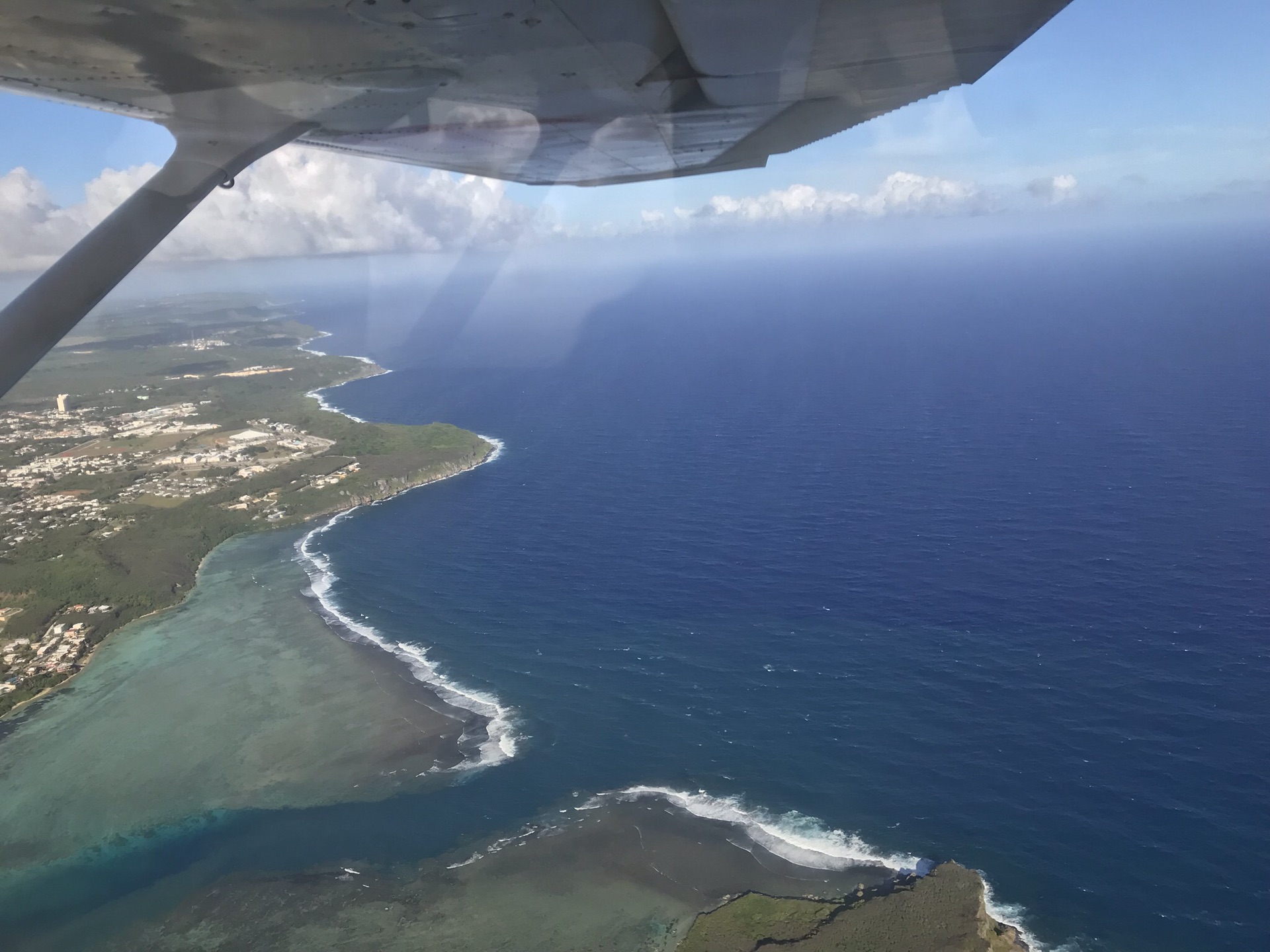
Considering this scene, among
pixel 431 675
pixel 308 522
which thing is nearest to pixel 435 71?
pixel 431 675

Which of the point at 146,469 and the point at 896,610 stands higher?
the point at 146,469

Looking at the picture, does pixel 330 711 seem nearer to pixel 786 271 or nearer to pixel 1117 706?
pixel 1117 706

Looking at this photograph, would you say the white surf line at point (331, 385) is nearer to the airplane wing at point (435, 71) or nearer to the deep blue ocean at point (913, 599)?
the deep blue ocean at point (913, 599)

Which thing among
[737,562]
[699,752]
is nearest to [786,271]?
[737,562]

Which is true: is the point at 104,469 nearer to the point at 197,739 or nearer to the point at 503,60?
the point at 197,739

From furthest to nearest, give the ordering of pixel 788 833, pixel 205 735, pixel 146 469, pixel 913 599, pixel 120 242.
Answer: pixel 146 469
pixel 913 599
pixel 205 735
pixel 788 833
pixel 120 242

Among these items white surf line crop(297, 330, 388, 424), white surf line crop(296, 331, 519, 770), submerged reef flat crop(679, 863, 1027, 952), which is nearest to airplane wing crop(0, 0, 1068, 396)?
submerged reef flat crop(679, 863, 1027, 952)

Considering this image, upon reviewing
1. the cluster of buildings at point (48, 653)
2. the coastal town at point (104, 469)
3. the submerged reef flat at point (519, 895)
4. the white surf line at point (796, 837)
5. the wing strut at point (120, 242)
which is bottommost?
the submerged reef flat at point (519, 895)

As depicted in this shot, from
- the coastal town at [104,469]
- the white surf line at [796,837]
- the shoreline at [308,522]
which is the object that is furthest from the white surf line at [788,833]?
the coastal town at [104,469]
